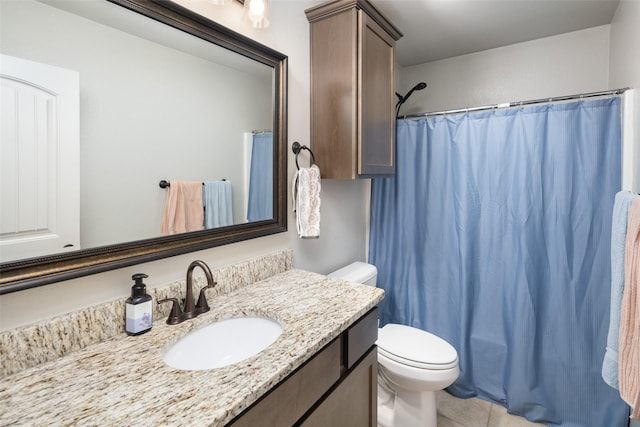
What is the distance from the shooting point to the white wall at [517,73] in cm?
206

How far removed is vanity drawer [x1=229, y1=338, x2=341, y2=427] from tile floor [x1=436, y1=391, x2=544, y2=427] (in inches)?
50.6

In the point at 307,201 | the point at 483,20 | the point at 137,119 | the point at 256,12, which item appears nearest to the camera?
the point at 137,119

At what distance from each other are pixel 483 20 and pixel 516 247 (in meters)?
1.41

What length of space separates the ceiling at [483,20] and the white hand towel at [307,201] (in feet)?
3.48

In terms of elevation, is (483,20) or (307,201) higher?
(483,20)

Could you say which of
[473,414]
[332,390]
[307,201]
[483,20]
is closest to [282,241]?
[307,201]

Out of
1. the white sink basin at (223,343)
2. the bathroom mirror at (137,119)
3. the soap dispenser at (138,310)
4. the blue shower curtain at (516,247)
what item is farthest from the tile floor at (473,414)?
the soap dispenser at (138,310)

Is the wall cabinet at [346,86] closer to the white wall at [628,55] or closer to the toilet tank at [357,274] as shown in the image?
the toilet tank at [357,274]

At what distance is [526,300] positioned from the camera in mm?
1805

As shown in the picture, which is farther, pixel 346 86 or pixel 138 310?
pixel 346 86

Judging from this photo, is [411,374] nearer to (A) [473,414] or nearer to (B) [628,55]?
(A) [473,414]

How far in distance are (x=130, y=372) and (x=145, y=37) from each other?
0.98 metres

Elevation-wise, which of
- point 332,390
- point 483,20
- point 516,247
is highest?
point 483,20

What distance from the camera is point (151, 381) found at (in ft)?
2.30
